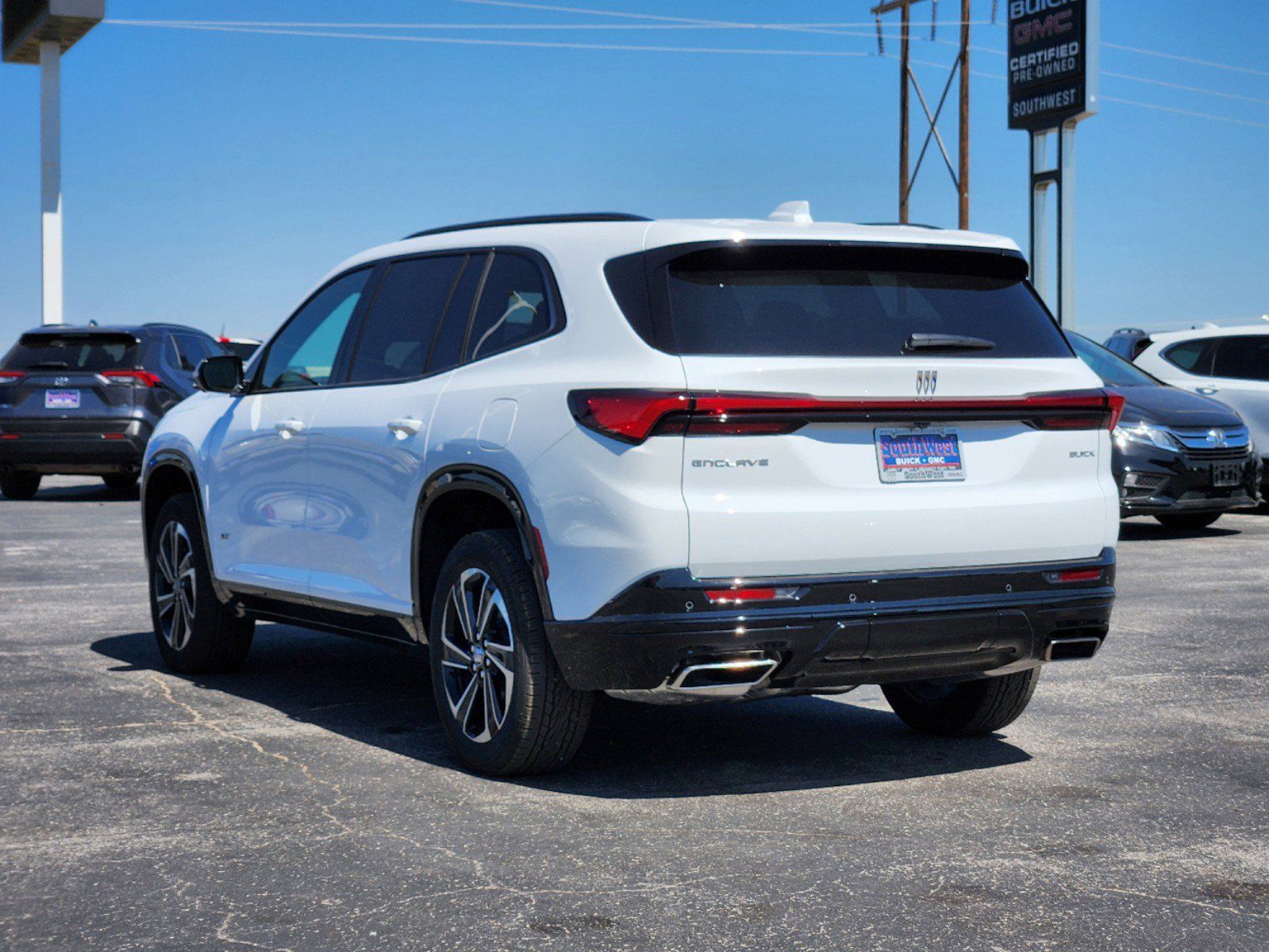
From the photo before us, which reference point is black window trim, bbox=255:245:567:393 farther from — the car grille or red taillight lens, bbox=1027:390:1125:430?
the car grille

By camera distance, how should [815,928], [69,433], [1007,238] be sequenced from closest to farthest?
[815,928], [1007,238], [69,433]

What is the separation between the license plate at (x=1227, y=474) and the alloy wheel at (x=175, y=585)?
9305mm

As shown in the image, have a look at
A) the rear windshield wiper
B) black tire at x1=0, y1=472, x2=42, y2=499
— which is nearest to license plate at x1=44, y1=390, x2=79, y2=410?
black tire at x1=0, y1=472, x2=42, y2=499

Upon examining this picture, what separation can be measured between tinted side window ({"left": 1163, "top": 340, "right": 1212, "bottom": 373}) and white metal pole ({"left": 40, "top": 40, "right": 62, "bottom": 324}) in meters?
26.4

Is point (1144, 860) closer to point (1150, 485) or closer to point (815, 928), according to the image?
point (815, 928)

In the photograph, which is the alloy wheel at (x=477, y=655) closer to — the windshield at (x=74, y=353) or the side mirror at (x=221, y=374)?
the side mirror at (x=221, y=374)

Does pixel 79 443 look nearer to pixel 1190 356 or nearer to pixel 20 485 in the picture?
pixel 20 485

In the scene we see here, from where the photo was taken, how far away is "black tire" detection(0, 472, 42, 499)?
65.8 feet

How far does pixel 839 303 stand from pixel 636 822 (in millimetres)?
1736

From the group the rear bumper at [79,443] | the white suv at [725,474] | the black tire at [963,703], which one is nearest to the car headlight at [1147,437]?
the black tire at [963,703]

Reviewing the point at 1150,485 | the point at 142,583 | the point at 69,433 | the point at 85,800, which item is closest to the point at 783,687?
the point at 85,800

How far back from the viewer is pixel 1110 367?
50.5 feet

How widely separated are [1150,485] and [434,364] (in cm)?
937

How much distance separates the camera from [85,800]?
533cm
